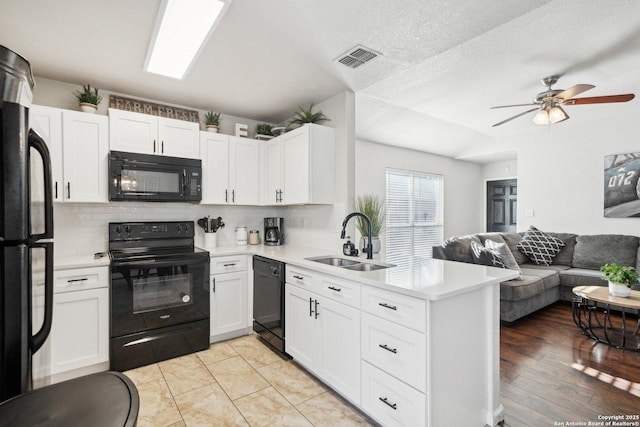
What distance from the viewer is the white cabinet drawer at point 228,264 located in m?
3.00

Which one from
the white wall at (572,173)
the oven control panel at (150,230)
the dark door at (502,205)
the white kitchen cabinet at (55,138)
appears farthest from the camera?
the dark door at (502,205)

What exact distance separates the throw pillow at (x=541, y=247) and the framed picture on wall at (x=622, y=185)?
806mm

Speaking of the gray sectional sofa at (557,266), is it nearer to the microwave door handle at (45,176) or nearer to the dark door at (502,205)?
the dark door at (502,205)

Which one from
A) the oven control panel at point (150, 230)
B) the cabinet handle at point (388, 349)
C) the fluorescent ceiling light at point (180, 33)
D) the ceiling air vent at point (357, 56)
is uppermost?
the ceiling air vent at point (357, 56)

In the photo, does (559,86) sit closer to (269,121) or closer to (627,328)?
(627,328)

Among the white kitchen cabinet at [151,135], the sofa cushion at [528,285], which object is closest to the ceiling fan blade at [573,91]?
the sofa cushion at [528,285]

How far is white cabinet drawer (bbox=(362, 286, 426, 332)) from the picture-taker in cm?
154

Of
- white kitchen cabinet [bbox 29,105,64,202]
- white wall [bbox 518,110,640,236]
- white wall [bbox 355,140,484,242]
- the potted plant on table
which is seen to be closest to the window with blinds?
white wall [bbox 355,140,484,242]

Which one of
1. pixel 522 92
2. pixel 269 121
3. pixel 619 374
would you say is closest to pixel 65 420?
pixel 619 374

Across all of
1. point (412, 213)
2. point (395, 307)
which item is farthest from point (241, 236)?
point (412, 213)

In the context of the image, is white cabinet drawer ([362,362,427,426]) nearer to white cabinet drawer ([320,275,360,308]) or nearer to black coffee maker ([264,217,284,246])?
white cabinet drawer ([320,275,360,308])

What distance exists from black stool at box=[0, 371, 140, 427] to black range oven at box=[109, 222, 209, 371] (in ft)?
6.04

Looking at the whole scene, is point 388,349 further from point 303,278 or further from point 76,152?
point 76,152

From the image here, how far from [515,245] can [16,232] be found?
5.60 meters
